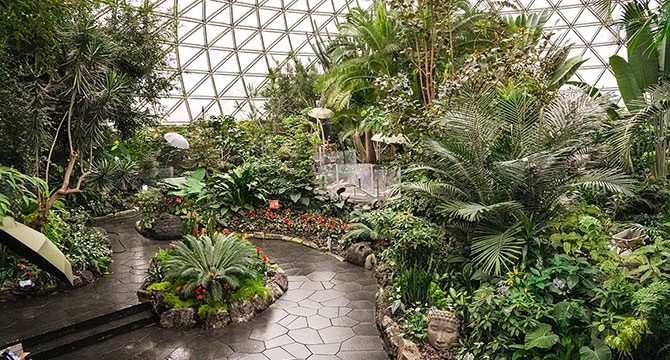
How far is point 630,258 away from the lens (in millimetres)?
4145

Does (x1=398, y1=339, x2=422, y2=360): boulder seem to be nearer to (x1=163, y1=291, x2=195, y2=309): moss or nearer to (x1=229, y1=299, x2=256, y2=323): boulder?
(x1=229, y1=299, x2=256, y2=323): boulder

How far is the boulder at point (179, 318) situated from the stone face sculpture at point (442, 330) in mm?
3203

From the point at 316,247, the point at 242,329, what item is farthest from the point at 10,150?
the point at 316,247

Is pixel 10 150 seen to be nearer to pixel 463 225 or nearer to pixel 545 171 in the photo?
pixel 463 225

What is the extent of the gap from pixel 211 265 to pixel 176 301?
2.20ft

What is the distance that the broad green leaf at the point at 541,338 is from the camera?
155 inches

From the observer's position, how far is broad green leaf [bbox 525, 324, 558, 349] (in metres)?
3.93

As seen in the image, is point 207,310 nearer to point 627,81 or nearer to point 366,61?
point 366,61

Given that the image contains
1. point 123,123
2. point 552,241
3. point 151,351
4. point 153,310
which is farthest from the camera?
point 123,123

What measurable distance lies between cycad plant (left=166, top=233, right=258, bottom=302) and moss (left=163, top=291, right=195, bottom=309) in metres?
0.15

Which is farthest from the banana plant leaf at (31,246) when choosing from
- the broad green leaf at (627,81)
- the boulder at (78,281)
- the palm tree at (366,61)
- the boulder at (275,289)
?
the broad green leaf at (627,81)

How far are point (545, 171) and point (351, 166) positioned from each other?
7531 mm

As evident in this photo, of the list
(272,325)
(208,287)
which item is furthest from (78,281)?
(272,325)

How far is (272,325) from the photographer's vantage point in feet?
19.0
